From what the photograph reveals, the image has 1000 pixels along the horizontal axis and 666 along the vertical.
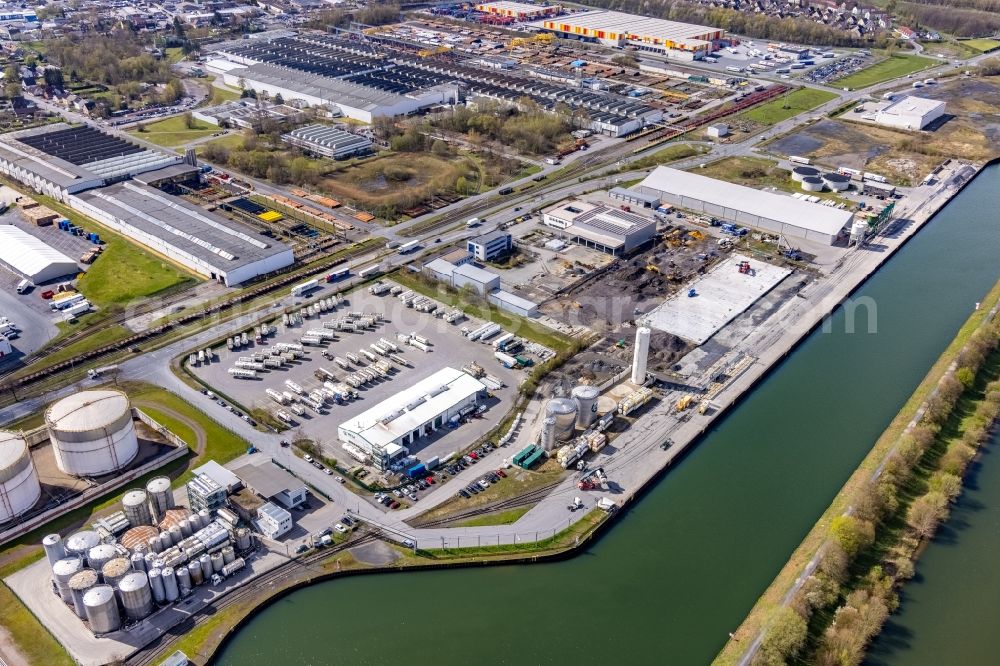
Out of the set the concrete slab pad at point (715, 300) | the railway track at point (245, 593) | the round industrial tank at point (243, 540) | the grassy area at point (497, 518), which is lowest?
the railway track at point (245, 593)

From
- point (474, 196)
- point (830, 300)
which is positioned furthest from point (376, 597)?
point (474, 196)

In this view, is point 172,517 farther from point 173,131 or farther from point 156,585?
point 173,131

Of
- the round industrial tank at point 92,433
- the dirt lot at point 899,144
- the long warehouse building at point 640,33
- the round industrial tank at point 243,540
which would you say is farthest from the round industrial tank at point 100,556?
the long warehouse building at point 640,33

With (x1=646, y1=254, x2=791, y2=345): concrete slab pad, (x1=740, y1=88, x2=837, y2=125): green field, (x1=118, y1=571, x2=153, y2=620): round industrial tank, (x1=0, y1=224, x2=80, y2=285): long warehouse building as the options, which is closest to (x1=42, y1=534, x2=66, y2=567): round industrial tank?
(x1=118, y1=571, x2=153, y2=620): round industrial tank

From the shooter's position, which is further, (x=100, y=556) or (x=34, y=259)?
(x=34, y=259)

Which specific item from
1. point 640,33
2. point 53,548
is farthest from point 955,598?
point 640,33

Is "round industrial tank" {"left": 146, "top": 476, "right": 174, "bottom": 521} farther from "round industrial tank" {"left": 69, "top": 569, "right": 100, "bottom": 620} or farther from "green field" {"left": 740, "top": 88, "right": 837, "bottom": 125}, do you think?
"green field" {"left": 740, "top": 88, "right": 837, "bottom": 125}

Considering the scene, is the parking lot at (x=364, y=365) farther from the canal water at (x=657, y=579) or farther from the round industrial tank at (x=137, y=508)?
the canal water at (x=657, y=579)

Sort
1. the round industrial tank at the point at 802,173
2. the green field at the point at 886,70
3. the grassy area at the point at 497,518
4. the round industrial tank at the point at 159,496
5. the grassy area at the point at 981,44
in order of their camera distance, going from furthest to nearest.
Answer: the grassy area at the point at 981,44 → the green field at the point at 886,70 → the round industrial tank at the point at 802,173 → the grassy area at the point at 497,518 → the round industrial tank at the point at 159,496
